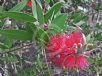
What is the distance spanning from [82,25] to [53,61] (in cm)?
88

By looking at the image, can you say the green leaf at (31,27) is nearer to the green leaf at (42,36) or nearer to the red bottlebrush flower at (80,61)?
the green leaf at (42,36)


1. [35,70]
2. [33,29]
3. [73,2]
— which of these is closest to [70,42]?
[33,29]

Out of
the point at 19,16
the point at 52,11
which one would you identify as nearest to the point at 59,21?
the point at 52,11

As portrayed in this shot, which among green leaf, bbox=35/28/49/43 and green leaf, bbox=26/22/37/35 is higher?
green leaf, bbox=26/22/37/35

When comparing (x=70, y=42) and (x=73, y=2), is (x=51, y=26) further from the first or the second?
(x=73, y=2)

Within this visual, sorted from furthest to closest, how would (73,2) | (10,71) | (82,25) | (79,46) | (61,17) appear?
1. (73,2)
2. (82,25)
3. (10,71)
4. (61,17)
5. (79,46)

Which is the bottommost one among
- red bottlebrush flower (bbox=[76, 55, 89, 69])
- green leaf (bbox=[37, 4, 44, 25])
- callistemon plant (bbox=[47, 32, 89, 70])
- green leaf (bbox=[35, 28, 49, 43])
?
red bottlebrush flower (bbox=[76, 55, 89, 69])

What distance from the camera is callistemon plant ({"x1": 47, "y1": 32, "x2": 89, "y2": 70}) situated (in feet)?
3.56

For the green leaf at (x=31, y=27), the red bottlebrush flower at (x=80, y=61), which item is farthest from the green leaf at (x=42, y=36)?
the red bottlebrush flower at (x=80, y=61)

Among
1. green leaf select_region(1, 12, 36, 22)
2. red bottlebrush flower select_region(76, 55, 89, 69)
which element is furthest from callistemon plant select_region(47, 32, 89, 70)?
green leaf select_region(1, 12, 36, 22)

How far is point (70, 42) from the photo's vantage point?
110cm

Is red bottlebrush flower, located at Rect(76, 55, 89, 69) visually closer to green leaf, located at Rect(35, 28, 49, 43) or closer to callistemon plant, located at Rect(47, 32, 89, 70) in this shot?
callistemon plant, located at Rect(47, 32, 89, 70)

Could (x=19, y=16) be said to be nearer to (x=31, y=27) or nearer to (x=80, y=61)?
(x=31, y=27)

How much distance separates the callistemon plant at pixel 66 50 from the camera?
42.7 inches
